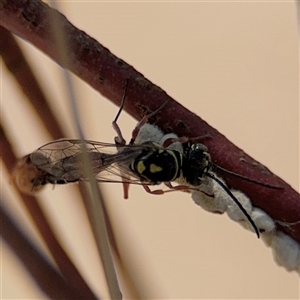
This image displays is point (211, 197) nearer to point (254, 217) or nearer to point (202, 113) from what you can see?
point (254, 217)

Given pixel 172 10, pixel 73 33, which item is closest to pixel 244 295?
pixel 172 10

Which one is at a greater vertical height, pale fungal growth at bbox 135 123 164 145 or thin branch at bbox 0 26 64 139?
thin branch at bbox 0 26 64 139

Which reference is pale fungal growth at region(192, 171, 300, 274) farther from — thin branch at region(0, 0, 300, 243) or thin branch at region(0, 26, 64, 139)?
thin branch at region(0, 26, 64, 139)

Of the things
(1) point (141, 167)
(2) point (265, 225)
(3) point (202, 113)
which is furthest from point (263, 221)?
(3) point (202, 113)

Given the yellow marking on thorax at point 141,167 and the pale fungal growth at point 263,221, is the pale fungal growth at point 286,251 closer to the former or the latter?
the pale fungal growth at point 263,221

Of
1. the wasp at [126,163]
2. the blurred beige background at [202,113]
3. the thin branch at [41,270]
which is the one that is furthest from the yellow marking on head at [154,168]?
the blurred beige background at [202,113]

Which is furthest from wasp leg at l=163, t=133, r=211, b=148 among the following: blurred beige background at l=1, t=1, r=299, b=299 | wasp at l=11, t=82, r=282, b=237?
blurred beige background at l=1, t=1, r=299, b=299

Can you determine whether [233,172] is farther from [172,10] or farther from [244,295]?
[172,10]
